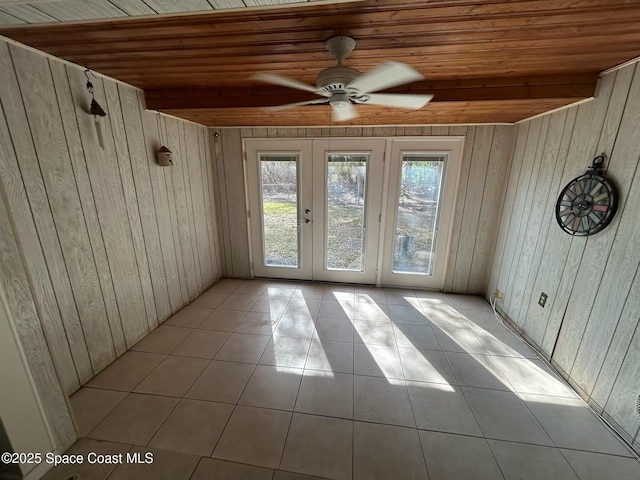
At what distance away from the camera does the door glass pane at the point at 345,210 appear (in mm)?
3307

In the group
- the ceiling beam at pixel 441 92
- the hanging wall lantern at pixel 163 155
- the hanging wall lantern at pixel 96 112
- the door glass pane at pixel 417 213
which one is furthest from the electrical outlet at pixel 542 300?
the hanging wall lantern at pixel 96 112

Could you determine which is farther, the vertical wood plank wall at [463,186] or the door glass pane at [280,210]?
the door glass pane at [280,210]

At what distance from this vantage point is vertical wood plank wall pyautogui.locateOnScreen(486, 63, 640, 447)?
1.55 metres

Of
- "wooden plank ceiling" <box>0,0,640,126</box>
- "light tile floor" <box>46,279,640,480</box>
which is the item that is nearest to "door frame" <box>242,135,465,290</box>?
"wooden plank ceiling" <box>0,0,640,126</box>

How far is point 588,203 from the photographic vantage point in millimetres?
1825

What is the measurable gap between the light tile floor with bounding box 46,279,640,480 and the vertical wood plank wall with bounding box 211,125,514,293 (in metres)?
0.86

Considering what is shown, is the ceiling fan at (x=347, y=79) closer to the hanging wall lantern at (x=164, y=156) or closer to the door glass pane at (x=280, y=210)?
the hanging wall lantern at (x=164, y=156)

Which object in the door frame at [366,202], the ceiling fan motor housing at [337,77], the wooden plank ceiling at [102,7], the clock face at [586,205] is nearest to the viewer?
the wooden plank ceiling at [102,7]

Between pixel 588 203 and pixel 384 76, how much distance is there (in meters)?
1.81

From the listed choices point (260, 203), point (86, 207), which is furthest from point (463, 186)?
point (86, 207)

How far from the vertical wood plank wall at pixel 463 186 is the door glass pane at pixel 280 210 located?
0.97 ft

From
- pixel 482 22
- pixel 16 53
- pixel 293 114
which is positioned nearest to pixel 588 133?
pixel 482 22

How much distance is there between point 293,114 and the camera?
261 centimetres

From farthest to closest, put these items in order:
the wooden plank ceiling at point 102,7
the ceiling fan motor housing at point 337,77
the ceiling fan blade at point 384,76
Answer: the ceiling fan motor housing at point 337,77 → the ceiling fan blade at point 384,76 → the wooden plank ceiling at point 102,7
